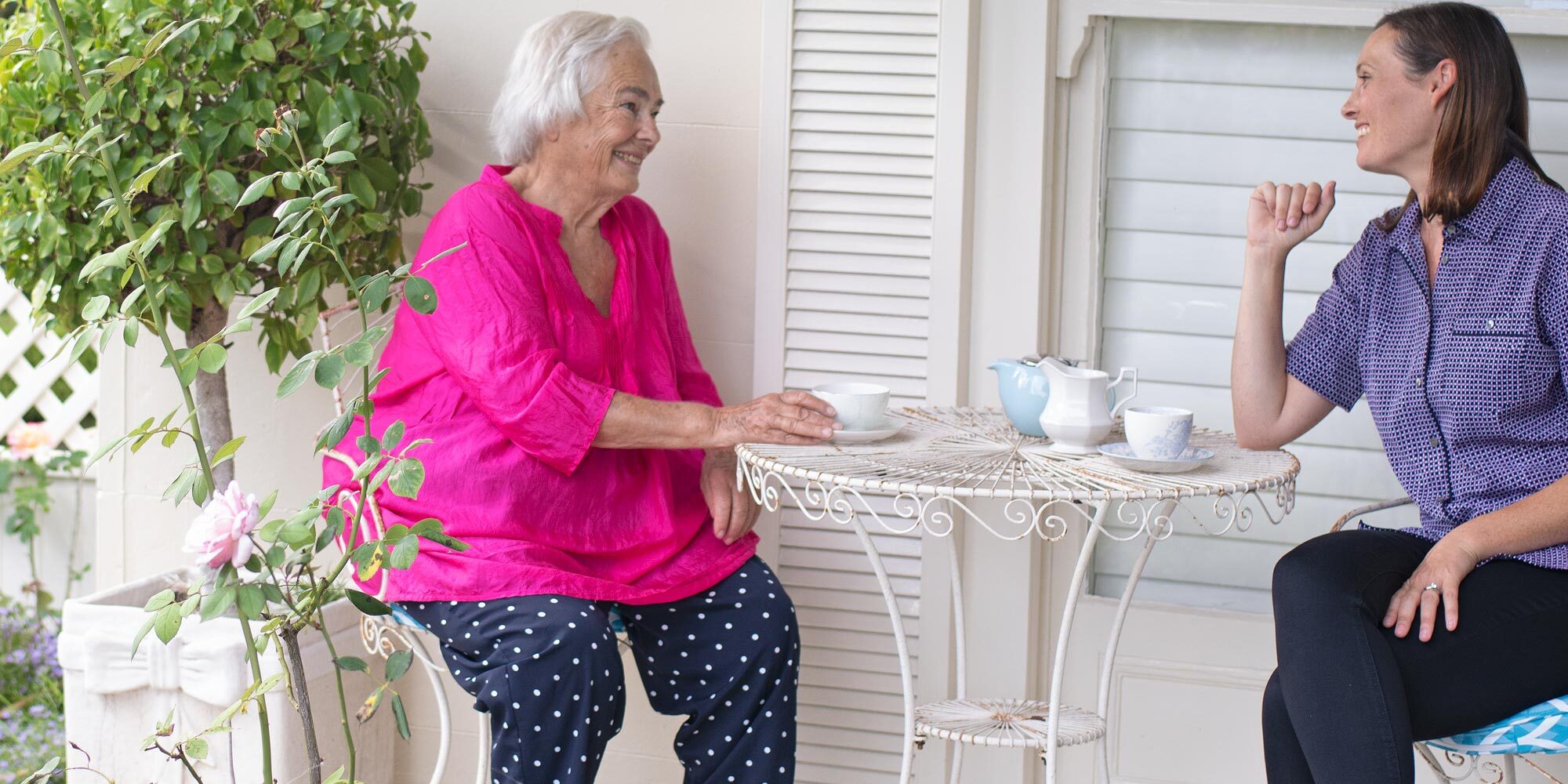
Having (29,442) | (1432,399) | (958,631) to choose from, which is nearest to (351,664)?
(958,631)

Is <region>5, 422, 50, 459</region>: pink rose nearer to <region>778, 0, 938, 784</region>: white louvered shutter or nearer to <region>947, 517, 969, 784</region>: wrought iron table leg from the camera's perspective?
<region>778, 0, 938, 784</region>: white louvered shutter

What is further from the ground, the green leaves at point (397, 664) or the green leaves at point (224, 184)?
the green leaves at point (224, 184)

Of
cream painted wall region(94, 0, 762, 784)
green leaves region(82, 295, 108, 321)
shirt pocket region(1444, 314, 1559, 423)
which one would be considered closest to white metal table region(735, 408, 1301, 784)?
shirt pocket region(1444, 314, 1559, 423)

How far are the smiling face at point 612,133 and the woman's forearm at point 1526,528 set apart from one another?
4.20 feet

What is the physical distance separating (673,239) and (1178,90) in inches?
36.2

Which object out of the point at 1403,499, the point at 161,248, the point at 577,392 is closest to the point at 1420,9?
the point at 1403,499

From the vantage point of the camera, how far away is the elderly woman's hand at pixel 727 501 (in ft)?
6.95

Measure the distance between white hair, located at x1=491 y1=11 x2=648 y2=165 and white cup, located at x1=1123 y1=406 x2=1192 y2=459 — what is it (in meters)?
0.97

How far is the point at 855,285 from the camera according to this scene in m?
2.33

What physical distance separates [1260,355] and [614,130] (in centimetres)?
102

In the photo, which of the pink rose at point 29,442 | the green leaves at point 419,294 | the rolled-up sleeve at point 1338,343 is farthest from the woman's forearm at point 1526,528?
the pink rose at point 29,442

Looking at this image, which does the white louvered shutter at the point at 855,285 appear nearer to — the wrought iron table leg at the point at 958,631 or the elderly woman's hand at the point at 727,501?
the wrought iron table leg at the point at 958,631

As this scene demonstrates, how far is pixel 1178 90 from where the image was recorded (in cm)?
232

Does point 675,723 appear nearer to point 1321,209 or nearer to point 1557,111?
point 1321,209
